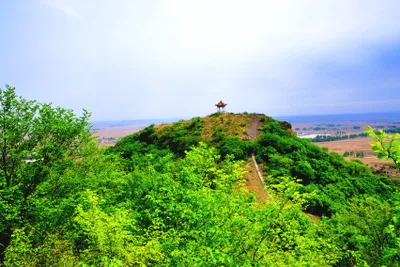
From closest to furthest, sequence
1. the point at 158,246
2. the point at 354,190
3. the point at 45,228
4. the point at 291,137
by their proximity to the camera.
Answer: the point at 158,246, the point at 45,228, the point at 354,190, the point at 291,137

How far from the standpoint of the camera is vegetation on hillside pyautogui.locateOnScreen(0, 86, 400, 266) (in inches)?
579

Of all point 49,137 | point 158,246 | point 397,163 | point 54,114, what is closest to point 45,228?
point 49,137

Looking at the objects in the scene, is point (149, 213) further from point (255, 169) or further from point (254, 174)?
point (255, 169)

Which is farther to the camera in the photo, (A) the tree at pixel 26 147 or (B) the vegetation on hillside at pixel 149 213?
(A) the tree at pixel 26 147

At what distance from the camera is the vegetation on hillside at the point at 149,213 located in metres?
14.7

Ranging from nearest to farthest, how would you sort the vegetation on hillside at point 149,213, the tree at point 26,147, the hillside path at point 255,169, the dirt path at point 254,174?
the vegetation on hillside at point 149,213
the tree at point 26,147
the hillside path at point 255,169
the dirt path at point 254,174

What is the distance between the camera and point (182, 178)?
23734mm

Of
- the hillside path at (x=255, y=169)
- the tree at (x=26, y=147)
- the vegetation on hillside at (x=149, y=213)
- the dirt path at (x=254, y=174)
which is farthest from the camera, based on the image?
the dirt path at (x=254, y=174)

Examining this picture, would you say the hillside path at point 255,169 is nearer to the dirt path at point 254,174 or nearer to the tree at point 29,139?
the dirt path at point 254,174

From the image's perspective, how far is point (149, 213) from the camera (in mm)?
20062

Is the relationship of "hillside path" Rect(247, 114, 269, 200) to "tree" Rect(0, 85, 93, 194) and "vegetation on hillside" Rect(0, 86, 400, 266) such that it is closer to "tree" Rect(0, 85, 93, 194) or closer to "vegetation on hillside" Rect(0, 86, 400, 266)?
"vegetation on hillside" Rect(0, 86, 400, 266)

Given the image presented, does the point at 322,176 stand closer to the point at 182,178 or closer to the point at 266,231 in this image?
the point at 182,178

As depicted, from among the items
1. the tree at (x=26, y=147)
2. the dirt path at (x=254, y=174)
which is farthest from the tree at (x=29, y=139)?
the dirt path at (x=254, y=174)

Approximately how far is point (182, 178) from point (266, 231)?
9690 mm
